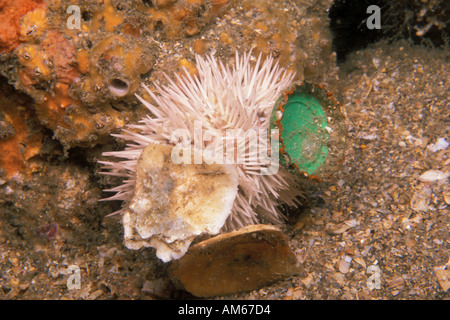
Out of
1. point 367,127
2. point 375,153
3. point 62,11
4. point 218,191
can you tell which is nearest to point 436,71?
point 367,127

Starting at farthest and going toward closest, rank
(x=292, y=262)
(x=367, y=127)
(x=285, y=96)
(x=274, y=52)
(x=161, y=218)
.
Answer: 1. (x=367, y=127)
2. (x=274, y=52)
3. (x=292, y=262)
4. (x=285, y=96)
5. (x=161, y=218)

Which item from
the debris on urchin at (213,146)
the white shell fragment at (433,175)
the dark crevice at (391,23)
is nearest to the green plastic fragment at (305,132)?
the debris on urchin at (213,146)

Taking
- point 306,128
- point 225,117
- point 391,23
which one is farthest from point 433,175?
point 391,23

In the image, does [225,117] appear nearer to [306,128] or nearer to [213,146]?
[213,146]

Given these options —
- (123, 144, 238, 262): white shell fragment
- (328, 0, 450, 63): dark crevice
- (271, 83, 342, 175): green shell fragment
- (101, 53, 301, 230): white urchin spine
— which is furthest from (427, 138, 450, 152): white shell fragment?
(123, 144, 238, 262): white shell fragment

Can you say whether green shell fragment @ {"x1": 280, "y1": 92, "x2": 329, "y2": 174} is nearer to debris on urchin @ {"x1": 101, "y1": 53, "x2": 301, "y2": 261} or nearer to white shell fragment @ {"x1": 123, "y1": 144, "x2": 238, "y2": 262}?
debris on urchin @ {"x1": 101, "y1": 53, "x2": 301, "y2": 261}

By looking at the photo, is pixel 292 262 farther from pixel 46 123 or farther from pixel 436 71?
pixel 436 71

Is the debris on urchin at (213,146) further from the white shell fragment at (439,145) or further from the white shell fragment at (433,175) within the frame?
the white shell fragment at (439,145)
